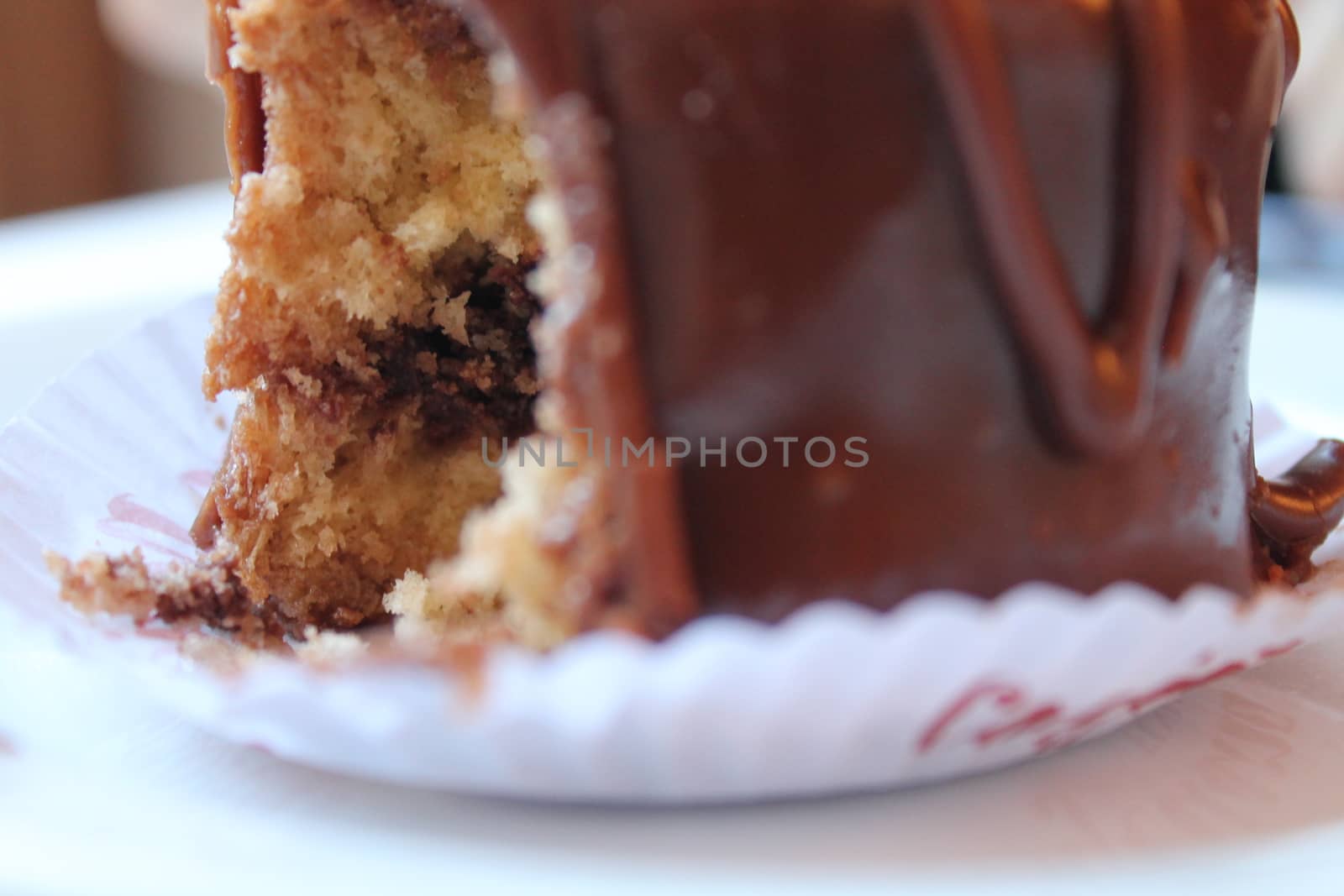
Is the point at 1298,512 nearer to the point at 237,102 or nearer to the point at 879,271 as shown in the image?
the point at 879,271

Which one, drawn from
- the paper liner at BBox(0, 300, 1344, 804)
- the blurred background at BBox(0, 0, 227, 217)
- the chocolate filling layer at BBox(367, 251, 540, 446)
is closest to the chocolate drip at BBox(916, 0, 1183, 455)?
the paper liner at BBox(0, 300, 1344, 804)

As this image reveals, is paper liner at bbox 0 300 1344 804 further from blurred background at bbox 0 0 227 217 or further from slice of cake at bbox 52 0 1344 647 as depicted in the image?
blurred background at bbox 0 0 227 217

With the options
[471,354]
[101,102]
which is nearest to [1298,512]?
[471,354]

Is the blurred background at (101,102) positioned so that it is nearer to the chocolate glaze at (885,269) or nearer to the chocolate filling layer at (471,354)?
the chocolate filling layer at (471,354)

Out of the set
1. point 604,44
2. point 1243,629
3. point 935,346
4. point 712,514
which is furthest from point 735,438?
point 1243,629

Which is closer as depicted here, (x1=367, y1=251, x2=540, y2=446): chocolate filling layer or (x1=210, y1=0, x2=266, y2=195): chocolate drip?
(x1=210, y1=0, x2=266, y2=195): chocolate drip

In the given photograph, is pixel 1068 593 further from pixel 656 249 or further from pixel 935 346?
pixel 656 249
